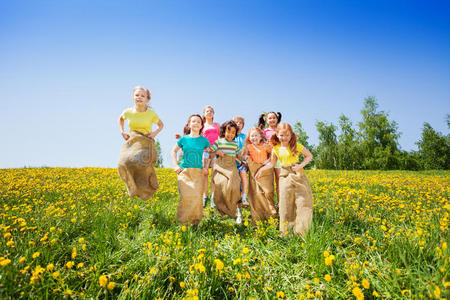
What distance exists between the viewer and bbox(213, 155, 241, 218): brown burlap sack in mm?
4742

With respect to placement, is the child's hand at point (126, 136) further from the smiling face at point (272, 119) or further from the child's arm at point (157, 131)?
the smiling face at point (272, 119)

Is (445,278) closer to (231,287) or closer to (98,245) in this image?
(231,287)

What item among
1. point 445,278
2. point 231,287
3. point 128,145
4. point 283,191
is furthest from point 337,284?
point 128,145

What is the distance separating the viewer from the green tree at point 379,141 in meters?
36.9

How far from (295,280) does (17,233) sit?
380 centimetres

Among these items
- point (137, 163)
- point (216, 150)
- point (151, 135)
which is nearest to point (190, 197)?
point (137, 163)

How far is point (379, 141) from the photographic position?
130 feet

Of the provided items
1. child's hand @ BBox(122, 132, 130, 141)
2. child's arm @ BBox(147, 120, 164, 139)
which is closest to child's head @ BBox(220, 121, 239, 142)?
child's arm @ BBox(147, 120, 164, 139)

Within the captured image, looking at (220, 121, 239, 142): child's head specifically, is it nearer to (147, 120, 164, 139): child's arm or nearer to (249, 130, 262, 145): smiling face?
(249, 130, 262, 145): smiling face

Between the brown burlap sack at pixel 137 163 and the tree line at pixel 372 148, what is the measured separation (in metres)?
38.6

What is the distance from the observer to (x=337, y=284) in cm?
243

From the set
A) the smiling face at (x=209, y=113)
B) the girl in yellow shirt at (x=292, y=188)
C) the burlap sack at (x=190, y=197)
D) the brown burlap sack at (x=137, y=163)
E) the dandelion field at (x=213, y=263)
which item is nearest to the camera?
the dandelion field at (x=213, y=263)

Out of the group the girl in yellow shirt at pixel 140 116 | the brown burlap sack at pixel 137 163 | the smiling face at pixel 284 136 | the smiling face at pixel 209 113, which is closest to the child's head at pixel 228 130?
the smiling face at pixel 209 113

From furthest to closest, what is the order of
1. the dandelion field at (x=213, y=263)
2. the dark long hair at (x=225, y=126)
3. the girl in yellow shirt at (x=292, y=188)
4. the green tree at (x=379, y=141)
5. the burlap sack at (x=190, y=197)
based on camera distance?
the green tree at (x=379, y=141) < the dark long hair at (x=225, y=126) < the burlap sack at (x=190, y=197) < the girl in yellow shirt at (x=292, y=188) < the dandelion field at (x=213, y=263)
